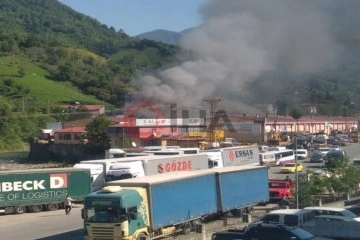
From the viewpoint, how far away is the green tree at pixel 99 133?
54.2 m

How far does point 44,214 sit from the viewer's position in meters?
22.9

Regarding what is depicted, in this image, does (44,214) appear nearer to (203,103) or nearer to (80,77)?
(203,103)

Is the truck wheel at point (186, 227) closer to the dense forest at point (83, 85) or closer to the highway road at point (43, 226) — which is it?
the highway road at point (43, 226)

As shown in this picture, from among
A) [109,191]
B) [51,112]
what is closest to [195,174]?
[109,191]

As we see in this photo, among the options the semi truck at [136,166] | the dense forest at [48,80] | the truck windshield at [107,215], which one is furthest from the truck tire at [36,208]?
the dense forest at [48,80]

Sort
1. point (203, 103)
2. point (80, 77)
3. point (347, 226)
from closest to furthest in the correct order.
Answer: point (347, 226)
point (203, 103)
point (80, 77)

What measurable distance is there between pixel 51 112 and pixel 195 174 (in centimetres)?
6735

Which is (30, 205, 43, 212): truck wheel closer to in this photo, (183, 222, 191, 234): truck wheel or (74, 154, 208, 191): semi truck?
(74, 154, 208, 191): semi truck

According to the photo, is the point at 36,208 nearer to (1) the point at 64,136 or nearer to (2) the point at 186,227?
(2) the point at 186,227

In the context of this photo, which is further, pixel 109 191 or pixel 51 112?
pixel 51 112

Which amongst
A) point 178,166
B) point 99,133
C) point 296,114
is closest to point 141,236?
point 178,166

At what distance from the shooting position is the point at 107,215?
13.8 m

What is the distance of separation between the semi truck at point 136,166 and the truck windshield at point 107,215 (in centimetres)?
1101

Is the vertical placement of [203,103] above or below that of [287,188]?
above
